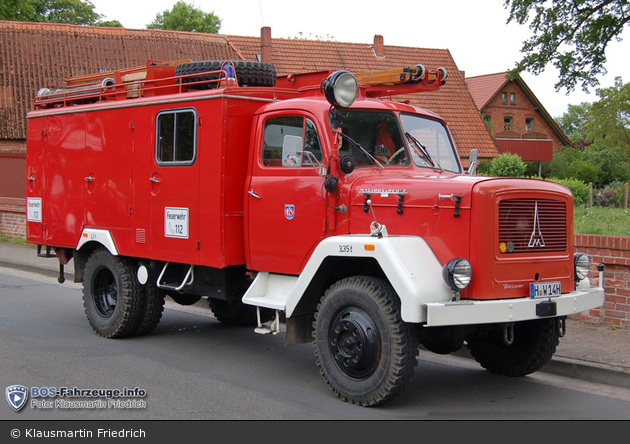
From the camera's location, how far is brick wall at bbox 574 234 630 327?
7.87 m

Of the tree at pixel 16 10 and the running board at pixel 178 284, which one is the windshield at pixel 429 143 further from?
the tree at pixel 16 10

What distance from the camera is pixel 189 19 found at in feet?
161

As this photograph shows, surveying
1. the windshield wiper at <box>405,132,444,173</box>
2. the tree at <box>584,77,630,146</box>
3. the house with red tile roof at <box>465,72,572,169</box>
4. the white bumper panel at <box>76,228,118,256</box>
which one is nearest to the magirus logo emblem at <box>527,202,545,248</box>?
the windshield wiper at <box>405,132,444,173</box>

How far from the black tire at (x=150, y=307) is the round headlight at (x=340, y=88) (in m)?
3.44

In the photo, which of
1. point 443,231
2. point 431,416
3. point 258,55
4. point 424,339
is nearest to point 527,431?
point 431,416

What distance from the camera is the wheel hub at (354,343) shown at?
17.3 feet

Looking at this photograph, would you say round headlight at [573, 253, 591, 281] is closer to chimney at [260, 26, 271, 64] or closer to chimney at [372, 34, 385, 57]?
chimney at [260, 26, 271, 64]

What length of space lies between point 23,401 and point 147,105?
11.9 ft

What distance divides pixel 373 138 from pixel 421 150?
0.53 meters

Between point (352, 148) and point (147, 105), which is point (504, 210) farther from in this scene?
point (147, 105)

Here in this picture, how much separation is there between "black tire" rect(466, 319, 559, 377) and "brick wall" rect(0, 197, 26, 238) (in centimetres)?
1653

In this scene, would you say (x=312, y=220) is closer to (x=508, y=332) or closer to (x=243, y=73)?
(x=508, y=332)

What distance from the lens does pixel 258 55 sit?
29.4 meters

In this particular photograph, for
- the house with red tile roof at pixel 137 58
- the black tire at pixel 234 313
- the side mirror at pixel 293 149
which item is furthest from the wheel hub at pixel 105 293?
the house with red tile roof at pixel 137 58
